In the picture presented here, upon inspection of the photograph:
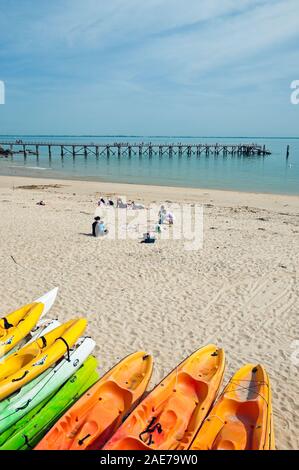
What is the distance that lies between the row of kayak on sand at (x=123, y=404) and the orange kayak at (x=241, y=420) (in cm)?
1

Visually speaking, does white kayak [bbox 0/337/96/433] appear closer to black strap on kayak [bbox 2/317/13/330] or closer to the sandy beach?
the sandy beach

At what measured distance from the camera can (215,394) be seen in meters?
5.09

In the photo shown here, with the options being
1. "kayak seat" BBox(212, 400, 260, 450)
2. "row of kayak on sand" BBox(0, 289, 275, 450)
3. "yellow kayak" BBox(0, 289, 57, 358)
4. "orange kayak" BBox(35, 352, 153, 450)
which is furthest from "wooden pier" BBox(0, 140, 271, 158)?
"kayak seat" BBox(212, 400, 260, 450)

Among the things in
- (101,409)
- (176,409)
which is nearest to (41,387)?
(101,409)

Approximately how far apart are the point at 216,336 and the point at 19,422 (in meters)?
3.77

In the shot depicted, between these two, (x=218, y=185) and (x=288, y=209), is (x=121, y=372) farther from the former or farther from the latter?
(x=218, y=185)

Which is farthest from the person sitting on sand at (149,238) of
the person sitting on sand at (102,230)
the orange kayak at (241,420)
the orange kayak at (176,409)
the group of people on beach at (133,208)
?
the orange kayak at (241,420)

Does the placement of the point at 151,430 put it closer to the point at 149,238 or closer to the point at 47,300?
the point at 47,300

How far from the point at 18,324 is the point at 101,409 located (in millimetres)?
2588

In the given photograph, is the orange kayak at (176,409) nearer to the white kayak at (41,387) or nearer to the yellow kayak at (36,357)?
the white kayak at (41,387)

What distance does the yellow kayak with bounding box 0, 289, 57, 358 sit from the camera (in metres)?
6.25

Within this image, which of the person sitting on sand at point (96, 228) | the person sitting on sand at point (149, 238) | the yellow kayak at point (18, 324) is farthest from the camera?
the person sitting on sand at point (96, 228)

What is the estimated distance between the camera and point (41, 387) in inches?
200

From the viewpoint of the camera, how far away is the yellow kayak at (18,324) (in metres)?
6.25
